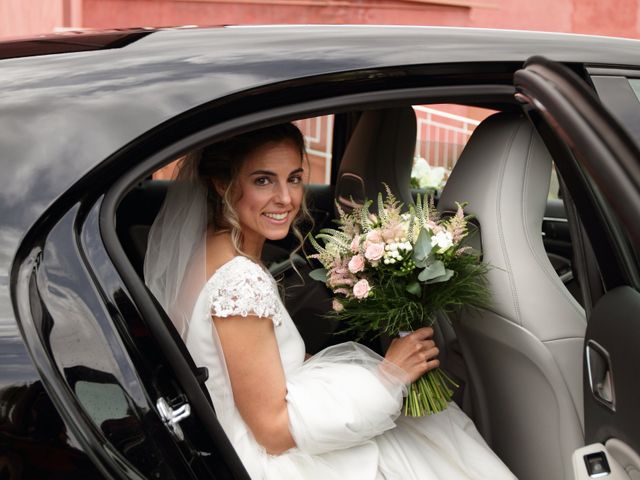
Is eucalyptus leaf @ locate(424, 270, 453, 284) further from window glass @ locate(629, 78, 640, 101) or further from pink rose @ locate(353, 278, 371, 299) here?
window glass @ locate(629, 78, 640, 101)

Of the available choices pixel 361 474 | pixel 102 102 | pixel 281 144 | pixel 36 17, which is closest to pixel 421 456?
pixel 361 474

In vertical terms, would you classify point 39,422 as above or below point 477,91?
below

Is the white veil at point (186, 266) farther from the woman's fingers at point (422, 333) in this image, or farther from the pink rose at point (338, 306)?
the woman's fingers at point (422, 333)

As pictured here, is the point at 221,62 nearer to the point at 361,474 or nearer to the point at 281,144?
the point at 281,144

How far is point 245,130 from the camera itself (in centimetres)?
166

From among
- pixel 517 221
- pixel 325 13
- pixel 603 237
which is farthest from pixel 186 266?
pixel 325 13

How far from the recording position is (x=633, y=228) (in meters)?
1.36

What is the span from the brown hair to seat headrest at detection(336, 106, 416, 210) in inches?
34.7

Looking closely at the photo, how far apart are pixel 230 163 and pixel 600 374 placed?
97cm

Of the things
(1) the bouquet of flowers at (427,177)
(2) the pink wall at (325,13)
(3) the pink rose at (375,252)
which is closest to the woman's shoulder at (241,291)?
(3) the pink rose at (375,252)

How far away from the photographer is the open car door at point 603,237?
1.41 meters

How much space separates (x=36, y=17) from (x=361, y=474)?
8.80m

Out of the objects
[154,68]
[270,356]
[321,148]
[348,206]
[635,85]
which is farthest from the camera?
[321,148]

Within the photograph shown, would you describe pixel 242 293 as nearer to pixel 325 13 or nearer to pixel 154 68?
pixel 154 68
